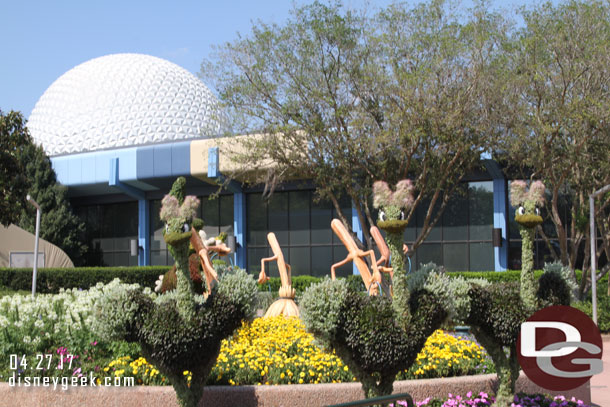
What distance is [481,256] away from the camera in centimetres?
2619

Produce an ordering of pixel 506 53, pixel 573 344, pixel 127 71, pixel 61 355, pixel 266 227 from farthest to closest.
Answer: pixel 127 71 → pixel 266 227 → pixel 506 53 → pixel 61 355 → pixel 573 344

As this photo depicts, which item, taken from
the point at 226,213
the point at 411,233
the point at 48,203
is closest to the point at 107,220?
the point at 48,203

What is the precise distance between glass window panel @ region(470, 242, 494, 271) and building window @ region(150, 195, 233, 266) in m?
11.2

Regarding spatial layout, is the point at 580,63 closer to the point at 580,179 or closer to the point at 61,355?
the point at 580,179

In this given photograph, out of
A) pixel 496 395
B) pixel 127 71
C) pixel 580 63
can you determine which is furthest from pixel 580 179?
pixel 127 71

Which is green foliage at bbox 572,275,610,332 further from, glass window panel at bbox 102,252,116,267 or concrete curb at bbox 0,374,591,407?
glass window panel at bbox 102,252,116,267

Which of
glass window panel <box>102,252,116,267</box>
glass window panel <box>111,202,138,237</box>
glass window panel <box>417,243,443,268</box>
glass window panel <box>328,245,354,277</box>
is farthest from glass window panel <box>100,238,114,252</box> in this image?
glass window panel <box>417,243,443,268</box>

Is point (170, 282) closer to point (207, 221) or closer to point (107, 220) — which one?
point (207, 221)

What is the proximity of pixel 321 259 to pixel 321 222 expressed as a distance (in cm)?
167

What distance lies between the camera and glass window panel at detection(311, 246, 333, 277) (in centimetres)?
2888

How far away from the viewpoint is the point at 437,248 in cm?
2694

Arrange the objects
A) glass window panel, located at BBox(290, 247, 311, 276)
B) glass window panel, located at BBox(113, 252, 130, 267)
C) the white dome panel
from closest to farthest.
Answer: glass window panel, located at BBox(290, 247, 311, 276) < glass window panel, located at BBox(113, 252, 130, 267) < the white dome panel

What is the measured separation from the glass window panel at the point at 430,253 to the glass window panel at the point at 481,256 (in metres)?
1.30

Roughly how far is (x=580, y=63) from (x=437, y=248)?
40.1 ft
